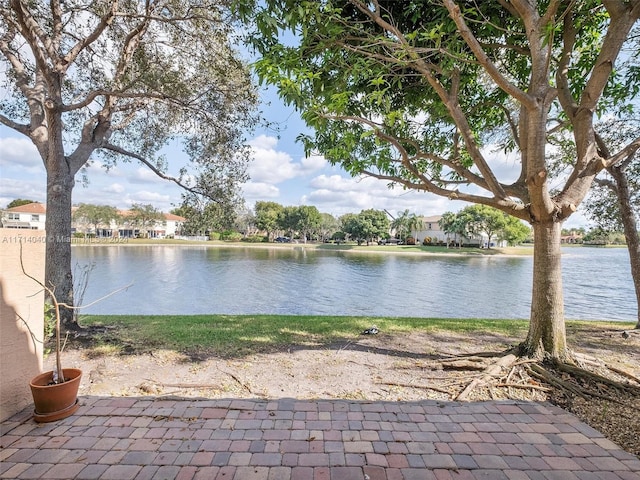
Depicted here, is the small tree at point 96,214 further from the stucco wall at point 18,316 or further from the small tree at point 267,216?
the stucco wall at point 18,316

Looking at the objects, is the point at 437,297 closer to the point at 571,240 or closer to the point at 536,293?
the point at 536,293

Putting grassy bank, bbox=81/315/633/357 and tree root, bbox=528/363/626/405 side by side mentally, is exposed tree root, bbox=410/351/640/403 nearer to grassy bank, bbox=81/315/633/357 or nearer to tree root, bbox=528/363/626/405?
tree root, bbox=528/363/626/405

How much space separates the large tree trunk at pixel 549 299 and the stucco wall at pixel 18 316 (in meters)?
4.85

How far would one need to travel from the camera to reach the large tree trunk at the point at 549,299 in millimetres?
3602

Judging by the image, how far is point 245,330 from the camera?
17.5ft

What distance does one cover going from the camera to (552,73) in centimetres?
446

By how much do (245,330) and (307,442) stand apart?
3.32 m

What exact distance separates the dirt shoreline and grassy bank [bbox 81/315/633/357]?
0.19 m

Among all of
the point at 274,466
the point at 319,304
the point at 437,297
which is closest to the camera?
the point at 274,466

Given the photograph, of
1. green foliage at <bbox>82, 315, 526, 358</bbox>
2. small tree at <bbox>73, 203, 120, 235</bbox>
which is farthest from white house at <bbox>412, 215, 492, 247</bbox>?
small tree at <bbox>73, 203, 120, 235</bbox>

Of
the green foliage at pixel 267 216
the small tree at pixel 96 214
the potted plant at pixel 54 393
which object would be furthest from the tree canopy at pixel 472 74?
the green foliage at pixel 267 216

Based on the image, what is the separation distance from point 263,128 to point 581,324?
720 cm

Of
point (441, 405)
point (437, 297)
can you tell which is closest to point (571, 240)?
point (437, 297)

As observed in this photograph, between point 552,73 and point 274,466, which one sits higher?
point 552,73
